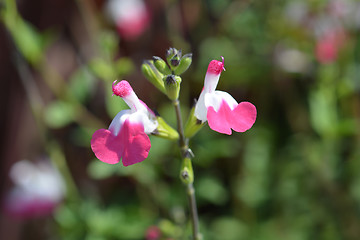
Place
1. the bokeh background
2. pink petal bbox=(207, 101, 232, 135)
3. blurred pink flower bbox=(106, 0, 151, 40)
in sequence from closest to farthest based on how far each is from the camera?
pink petal bbox=(207, 101, 232, 135), the bokeh background, blurred pink flower bbox=(106, 0, 151, 40)

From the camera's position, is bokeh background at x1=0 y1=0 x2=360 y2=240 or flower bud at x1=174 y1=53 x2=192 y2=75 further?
bokeh background at x1=0 y1=0 x2=360 y2=240

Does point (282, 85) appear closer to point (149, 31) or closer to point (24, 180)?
point (149, 31)

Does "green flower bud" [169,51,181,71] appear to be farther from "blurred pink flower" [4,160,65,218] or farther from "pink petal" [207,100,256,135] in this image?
"blurred pink flower" [4,160,65,218]

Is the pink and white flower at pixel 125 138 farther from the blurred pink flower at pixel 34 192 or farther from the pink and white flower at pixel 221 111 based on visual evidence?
the blurred pink flower at pixel 34 192

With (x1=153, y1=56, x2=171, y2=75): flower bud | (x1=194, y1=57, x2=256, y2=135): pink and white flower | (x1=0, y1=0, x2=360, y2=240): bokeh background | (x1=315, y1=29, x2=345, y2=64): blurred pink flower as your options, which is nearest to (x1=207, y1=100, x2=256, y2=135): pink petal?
(x1=194, y1=57, x2=256, y2=135): pink and white flower

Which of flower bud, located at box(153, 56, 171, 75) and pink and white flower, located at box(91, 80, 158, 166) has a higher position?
flower bud, located at box(153, 56, 171, 75)

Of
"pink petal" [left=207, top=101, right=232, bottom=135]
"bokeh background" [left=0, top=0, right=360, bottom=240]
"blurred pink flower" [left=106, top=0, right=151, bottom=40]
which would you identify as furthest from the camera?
"blurred pink flower" [left=106, top=0, right=151, bottom=40]

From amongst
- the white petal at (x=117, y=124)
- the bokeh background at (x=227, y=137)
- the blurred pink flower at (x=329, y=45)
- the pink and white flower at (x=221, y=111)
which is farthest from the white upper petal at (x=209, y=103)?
the blurred pink flower at (x=329, y=45)

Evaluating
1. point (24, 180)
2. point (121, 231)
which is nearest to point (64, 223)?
point (121, 231)

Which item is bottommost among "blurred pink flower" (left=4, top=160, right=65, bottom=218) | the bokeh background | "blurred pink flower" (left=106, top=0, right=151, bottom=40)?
"blurred pink flower" (left=4, top=160, right=65, bottom=218)
